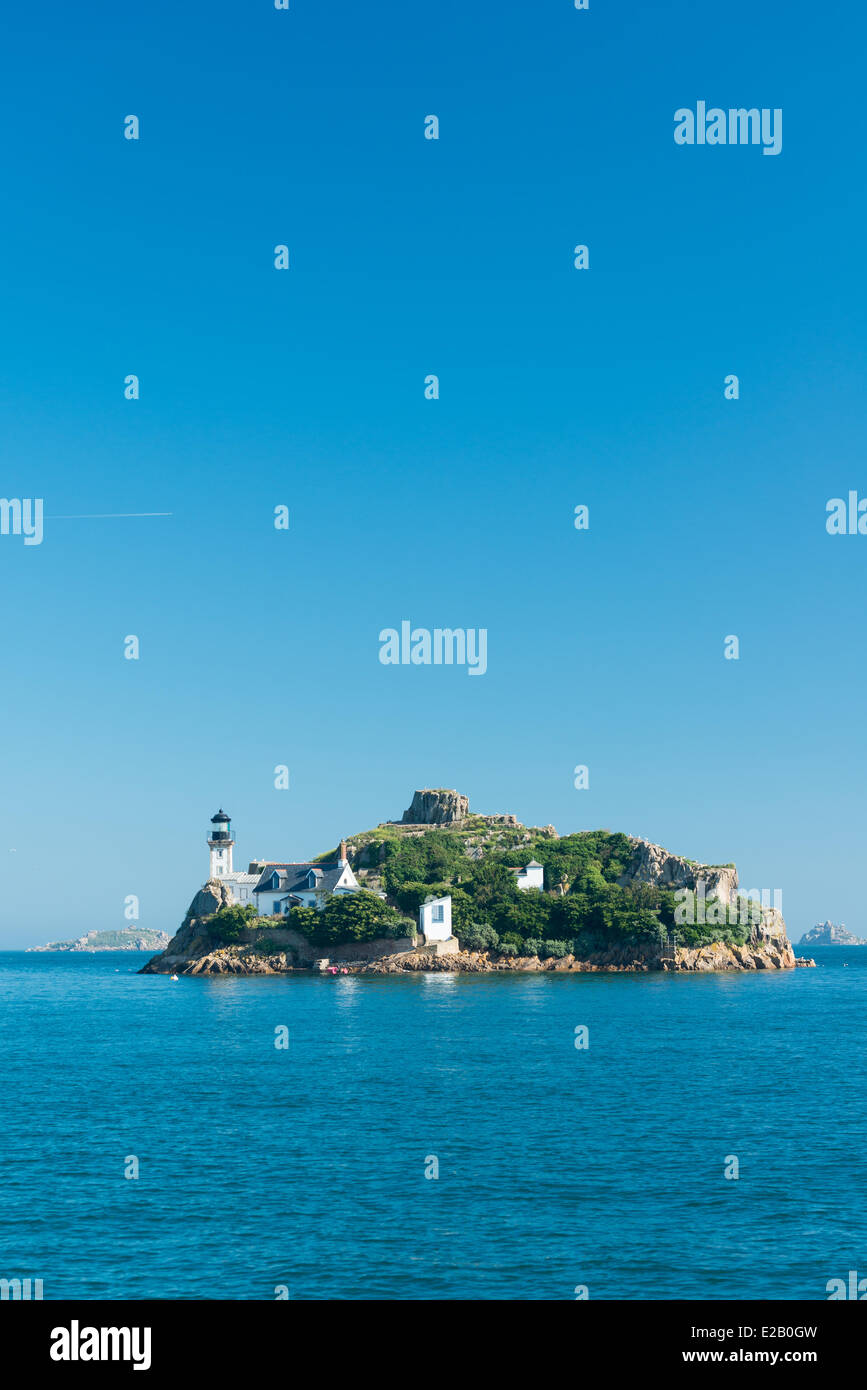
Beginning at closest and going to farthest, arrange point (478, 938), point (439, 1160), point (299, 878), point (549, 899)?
point (439, 1160), point (478, 938), point (549, 899), point (299, 878)

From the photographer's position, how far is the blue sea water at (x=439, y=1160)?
27250mm

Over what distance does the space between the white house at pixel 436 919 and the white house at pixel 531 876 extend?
18326mm

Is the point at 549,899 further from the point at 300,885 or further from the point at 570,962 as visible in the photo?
the point at 300,885

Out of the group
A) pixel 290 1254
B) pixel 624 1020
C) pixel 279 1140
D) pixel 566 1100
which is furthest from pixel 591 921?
pixel 290 1254

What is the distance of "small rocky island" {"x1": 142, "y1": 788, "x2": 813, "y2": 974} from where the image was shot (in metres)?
142

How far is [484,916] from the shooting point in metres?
149

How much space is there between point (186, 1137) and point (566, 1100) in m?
17.8

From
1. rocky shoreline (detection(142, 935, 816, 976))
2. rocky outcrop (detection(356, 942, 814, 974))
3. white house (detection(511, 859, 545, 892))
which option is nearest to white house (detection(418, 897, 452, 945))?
rocky shoreline (detection(142, 935, 816, 976))

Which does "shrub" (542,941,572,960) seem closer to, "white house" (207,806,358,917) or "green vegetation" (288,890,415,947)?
"green vegetation" (288,890,415,947)

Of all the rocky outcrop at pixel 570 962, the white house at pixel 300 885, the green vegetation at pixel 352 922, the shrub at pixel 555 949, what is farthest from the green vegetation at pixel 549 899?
the green vegetation at pixel 352 922

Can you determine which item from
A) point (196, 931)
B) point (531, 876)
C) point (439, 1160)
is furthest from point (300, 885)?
point (439, 1160)

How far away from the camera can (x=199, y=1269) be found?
27.3 metres

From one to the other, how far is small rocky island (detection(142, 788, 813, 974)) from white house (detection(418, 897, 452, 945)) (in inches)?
6.7

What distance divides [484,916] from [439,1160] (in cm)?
11245
